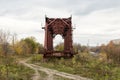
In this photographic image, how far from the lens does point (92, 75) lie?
20766 millimetres

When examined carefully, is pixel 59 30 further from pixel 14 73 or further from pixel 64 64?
pixel 14 73

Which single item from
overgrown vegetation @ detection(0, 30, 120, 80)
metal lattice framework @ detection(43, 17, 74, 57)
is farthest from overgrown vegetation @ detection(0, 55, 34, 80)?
metal lattice framework @ detection(43, 17, 74, 57)

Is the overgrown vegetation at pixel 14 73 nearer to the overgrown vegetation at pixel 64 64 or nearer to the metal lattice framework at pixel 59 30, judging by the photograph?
the overgrown vegetation at pixel 64 64

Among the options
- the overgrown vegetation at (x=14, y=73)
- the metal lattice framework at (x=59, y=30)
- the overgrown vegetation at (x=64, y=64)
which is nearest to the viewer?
the overgrown vegetation at (x=14, y=73)

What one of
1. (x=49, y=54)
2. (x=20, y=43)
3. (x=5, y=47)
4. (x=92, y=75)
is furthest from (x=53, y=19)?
(x=20, y=43)

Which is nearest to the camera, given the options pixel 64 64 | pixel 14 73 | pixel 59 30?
pixel 14 73

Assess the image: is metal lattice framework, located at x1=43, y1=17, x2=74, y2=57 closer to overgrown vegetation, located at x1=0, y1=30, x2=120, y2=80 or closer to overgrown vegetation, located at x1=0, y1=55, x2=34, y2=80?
overgrown vegetation, located at x1=0, y1=30, x2=120, y2=80

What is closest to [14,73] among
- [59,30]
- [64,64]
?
[64,64]

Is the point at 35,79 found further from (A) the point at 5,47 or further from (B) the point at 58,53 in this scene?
(B) the point at 58,53

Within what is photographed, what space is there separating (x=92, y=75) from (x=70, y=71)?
3.34m

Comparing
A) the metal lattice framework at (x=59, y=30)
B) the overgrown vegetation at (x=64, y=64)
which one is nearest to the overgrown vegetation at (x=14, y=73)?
the overgrown vegetation at (x=64, y=64)

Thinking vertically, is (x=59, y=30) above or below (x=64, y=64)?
above

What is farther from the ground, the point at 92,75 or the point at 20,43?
→ the point at 20,43

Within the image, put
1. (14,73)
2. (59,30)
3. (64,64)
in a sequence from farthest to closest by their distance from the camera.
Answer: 1. (59,30)
2. (64,64)
3. (14,73)
